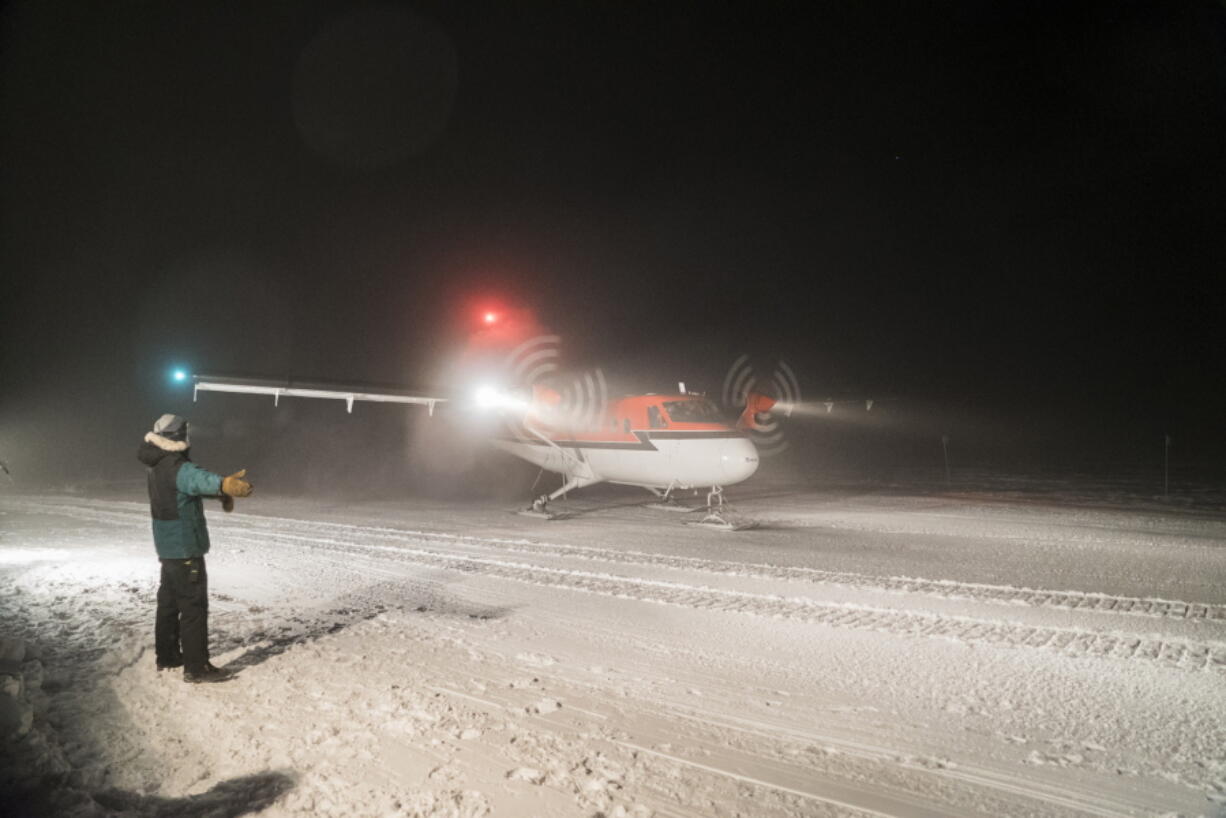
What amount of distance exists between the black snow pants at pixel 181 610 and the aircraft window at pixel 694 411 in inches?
392

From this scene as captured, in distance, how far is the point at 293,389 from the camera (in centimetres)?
1502

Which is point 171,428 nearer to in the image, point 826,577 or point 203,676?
point 203,676

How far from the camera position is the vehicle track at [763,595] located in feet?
19.3

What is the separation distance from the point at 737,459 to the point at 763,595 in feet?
18.8

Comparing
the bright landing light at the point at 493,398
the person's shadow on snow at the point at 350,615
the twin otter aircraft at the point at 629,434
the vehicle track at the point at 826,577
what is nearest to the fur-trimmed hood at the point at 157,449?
the person's shadow on snow at the point at 350,615

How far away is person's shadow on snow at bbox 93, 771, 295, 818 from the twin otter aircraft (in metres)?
10.0

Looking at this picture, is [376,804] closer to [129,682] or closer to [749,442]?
[129,682]

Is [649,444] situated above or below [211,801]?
above

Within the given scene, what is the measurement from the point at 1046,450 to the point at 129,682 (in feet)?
129

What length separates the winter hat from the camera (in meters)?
5.48

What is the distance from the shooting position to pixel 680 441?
14.1 m

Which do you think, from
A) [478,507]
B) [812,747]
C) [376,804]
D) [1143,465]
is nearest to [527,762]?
[376,804]

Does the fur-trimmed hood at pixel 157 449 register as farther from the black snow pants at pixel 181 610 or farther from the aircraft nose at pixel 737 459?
the aircraft nose at pixel 737 459

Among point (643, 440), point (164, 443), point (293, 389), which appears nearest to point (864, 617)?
point (164, 443)
